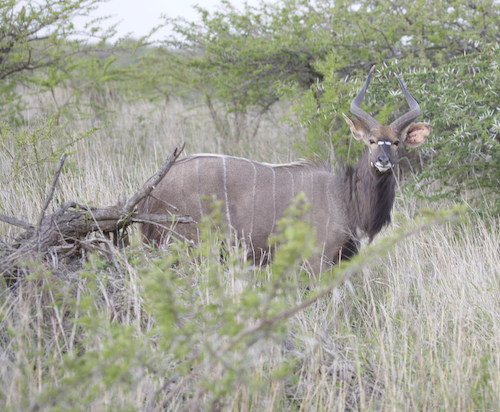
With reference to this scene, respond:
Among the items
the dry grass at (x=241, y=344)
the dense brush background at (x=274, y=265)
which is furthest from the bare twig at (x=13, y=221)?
the dry grass at (x=241, y=344)

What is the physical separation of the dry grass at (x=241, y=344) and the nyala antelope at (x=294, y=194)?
1.11 ft

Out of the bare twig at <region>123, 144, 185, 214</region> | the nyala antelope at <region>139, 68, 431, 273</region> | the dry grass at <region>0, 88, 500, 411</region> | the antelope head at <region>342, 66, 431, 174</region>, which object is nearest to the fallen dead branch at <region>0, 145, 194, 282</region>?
the bare twig at <region>123, 144, 185, 214</region>

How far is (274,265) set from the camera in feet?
4.94

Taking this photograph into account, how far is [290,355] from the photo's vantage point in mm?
2178

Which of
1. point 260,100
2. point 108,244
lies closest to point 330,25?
point 260,100

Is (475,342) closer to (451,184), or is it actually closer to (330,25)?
(451,184)

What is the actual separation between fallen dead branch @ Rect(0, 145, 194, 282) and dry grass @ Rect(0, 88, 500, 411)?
15 cm

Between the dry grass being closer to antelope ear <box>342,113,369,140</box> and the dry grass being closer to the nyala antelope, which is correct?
the nyala antelope

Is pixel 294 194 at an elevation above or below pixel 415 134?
below

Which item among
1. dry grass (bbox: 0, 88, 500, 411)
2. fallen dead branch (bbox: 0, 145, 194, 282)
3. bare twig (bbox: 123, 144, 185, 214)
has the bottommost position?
dry grass (bbox: 0, 88, 500, 411)

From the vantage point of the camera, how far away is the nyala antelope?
3.24 metres

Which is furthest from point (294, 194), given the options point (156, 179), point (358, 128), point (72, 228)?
point (72, 228)

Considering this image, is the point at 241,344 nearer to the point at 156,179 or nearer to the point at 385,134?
the point at 156,179

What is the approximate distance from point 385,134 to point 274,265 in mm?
2093
